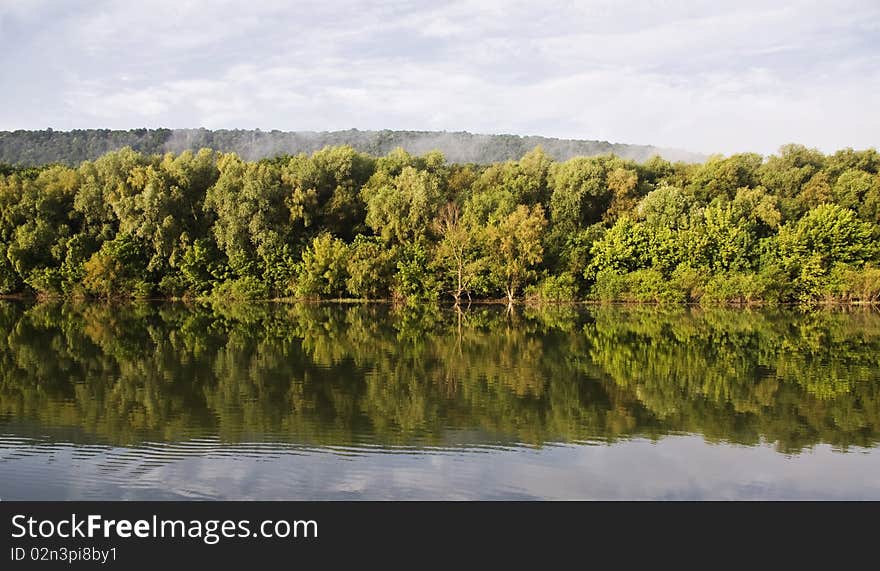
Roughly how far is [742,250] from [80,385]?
112 feet

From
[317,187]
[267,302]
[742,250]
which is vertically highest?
[317,187]

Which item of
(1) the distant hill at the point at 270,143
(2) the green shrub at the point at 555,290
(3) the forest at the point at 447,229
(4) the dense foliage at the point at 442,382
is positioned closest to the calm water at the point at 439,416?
(4) the dense foliage at the point at 442,382

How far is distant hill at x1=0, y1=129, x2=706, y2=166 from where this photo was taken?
9944 centimetres

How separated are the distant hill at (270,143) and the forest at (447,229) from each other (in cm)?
4582

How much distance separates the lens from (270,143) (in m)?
117

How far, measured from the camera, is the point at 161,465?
8.90 metres

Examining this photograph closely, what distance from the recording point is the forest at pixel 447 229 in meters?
40.2

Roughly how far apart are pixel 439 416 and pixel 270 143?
111 metres

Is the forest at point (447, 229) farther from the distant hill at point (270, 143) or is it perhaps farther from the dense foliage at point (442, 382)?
the distant hill at point (270, 143)

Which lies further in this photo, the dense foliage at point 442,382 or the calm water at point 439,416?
the dense foliage at point 442,382

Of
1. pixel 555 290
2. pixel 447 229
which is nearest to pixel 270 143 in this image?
pixel 447 229
